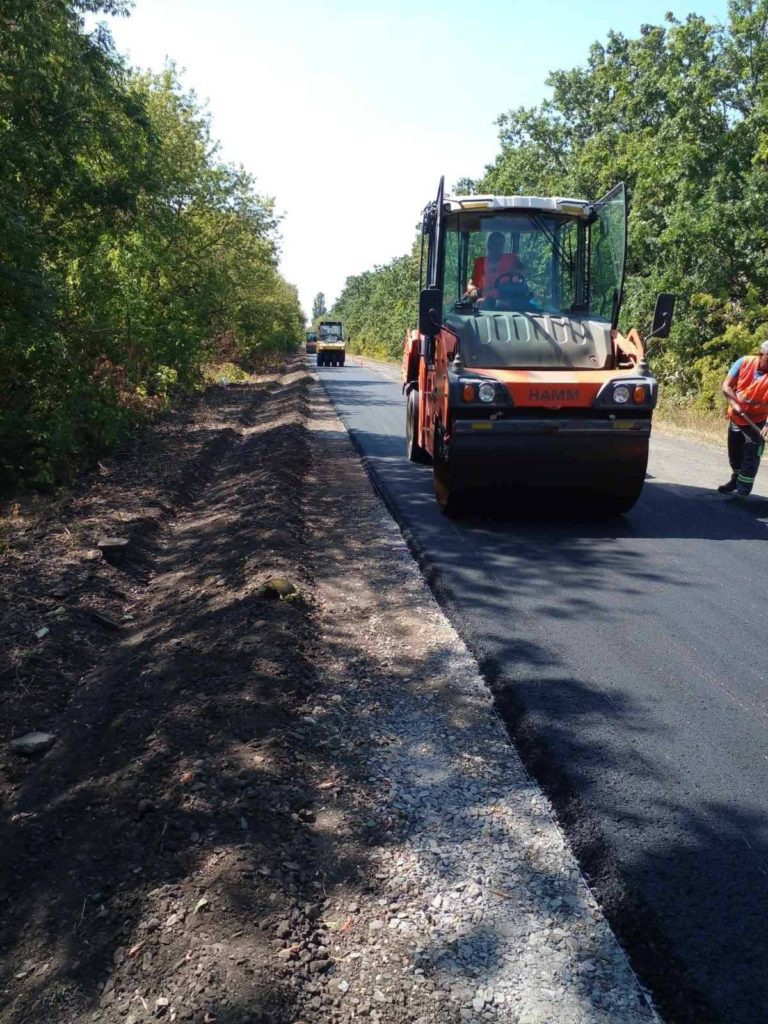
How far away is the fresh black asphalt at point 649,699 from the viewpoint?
103 inches

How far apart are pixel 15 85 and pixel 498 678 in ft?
27.1

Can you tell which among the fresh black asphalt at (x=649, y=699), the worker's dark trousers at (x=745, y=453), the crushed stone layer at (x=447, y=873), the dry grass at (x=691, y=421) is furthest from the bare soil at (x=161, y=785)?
the dry grass at (x=691, y=421)

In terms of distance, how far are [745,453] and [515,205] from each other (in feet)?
12.1

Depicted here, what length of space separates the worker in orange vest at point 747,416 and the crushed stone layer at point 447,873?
5451 mm

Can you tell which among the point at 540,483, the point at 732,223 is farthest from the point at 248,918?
the point at 732,223

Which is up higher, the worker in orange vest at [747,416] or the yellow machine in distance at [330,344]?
the worker in orange vest at [747,416]

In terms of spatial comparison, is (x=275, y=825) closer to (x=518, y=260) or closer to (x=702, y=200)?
(x=518, y=260)

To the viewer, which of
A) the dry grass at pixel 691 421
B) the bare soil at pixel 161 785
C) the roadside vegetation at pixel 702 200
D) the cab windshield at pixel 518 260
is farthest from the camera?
the roadside vegetation at pixel 702 200

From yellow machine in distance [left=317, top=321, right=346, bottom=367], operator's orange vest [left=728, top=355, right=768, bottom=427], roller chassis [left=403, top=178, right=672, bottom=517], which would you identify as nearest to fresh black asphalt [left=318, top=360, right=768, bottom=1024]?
roller chassis [left=403, top=178, right=672, bottom=517]

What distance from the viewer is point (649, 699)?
418cm

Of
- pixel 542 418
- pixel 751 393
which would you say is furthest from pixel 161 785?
pixel 751 393

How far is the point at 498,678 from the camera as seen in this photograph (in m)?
4.45

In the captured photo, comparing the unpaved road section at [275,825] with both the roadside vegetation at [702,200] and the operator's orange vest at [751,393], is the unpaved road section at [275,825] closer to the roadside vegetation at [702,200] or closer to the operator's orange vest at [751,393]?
the operator's orange vest at [751,393]

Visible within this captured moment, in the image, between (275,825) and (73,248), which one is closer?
(275,825)
